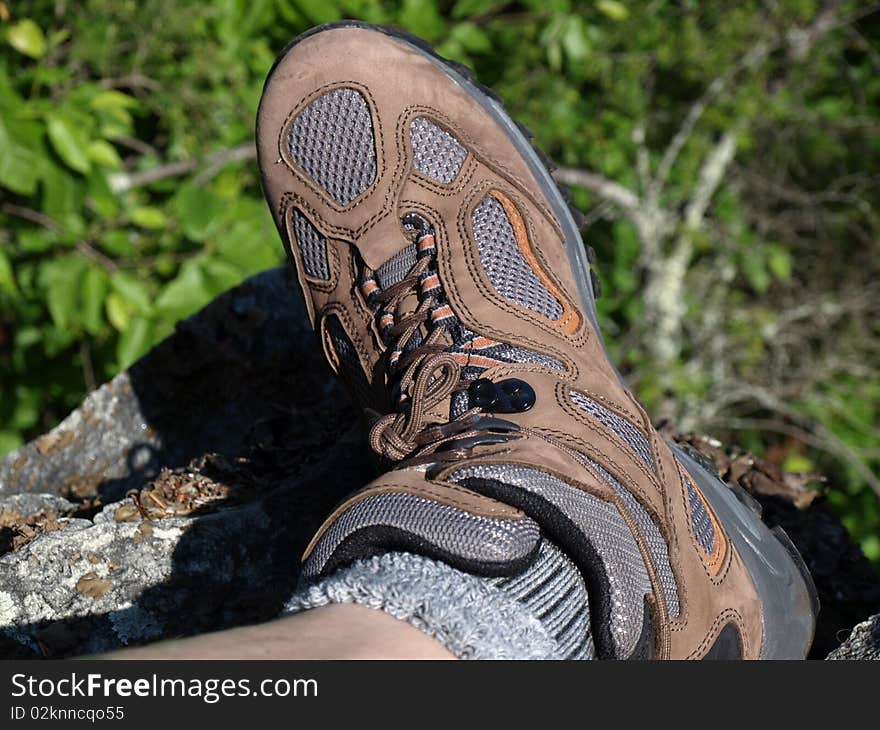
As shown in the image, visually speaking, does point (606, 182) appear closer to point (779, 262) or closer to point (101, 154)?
point (779, 262)

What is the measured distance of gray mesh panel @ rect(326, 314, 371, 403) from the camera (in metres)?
1.71

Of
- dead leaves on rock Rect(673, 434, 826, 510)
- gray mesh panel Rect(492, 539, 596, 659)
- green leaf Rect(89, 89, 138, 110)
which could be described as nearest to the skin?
gray mesh panel Rect(492, 539, 596, 659)

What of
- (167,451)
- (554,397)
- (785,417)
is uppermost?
(554,397)

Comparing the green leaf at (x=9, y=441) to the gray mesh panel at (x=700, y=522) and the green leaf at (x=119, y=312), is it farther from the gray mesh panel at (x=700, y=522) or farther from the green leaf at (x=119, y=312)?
the gray mesh panel at (x=700, y=522)

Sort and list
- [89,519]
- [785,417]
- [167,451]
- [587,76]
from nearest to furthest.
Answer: [89,519]
[167,451]
[587,76]
[785,417]

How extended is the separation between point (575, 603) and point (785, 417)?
300 centimetres

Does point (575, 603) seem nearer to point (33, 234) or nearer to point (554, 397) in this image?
point (554, 397)

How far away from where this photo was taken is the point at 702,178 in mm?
3801

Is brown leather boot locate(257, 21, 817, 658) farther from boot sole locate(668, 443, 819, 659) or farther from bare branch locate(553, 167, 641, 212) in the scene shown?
bare branch locate(553, 167, 641, 212)

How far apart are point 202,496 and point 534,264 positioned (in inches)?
27.5

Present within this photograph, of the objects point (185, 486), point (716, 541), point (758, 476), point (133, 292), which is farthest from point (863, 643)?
point (133, 292)

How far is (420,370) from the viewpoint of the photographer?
146cm

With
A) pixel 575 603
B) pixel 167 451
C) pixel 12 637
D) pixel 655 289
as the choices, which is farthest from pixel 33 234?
pixel 575 603

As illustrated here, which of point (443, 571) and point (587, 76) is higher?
point (587, 76)
